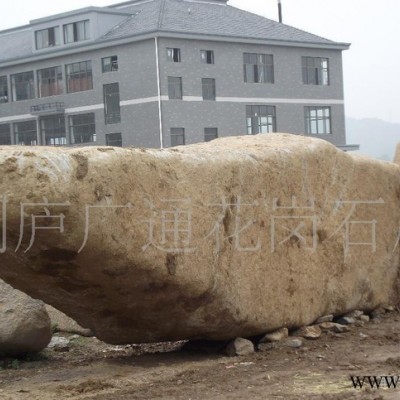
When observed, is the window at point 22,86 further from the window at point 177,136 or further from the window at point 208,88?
the window at point 208,88

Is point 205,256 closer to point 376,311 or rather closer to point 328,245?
point 328,245

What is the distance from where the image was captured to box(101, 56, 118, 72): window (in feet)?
106

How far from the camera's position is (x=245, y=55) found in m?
33.9

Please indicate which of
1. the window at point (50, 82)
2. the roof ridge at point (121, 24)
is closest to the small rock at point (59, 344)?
the roof ridge at point (121, 24)

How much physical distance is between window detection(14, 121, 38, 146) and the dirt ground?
2750 centimetres

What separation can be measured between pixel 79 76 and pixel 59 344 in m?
25.6

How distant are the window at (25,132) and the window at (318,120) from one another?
10.5 metres

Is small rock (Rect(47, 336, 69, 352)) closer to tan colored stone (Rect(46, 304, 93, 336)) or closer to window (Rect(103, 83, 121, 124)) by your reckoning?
tan colored stone (Rect(46, 304, 93, 336))

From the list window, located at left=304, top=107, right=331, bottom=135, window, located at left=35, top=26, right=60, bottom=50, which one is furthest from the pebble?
window, located at left=35, top=26, right=60, bottom=50

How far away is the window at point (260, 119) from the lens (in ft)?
111

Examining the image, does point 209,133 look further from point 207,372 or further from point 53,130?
point 207,372

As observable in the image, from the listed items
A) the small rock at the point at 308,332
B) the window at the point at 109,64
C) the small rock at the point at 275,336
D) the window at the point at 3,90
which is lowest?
the small rock at the point at 308,332

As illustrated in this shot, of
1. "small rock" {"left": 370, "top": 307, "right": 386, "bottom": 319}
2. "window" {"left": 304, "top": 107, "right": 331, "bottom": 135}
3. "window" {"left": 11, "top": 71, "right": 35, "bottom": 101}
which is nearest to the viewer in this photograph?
"small rock" {"left": 370, "top": 307, "right": 386, "bottom": 319}

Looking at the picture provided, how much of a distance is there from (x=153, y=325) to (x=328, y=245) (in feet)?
6.99
